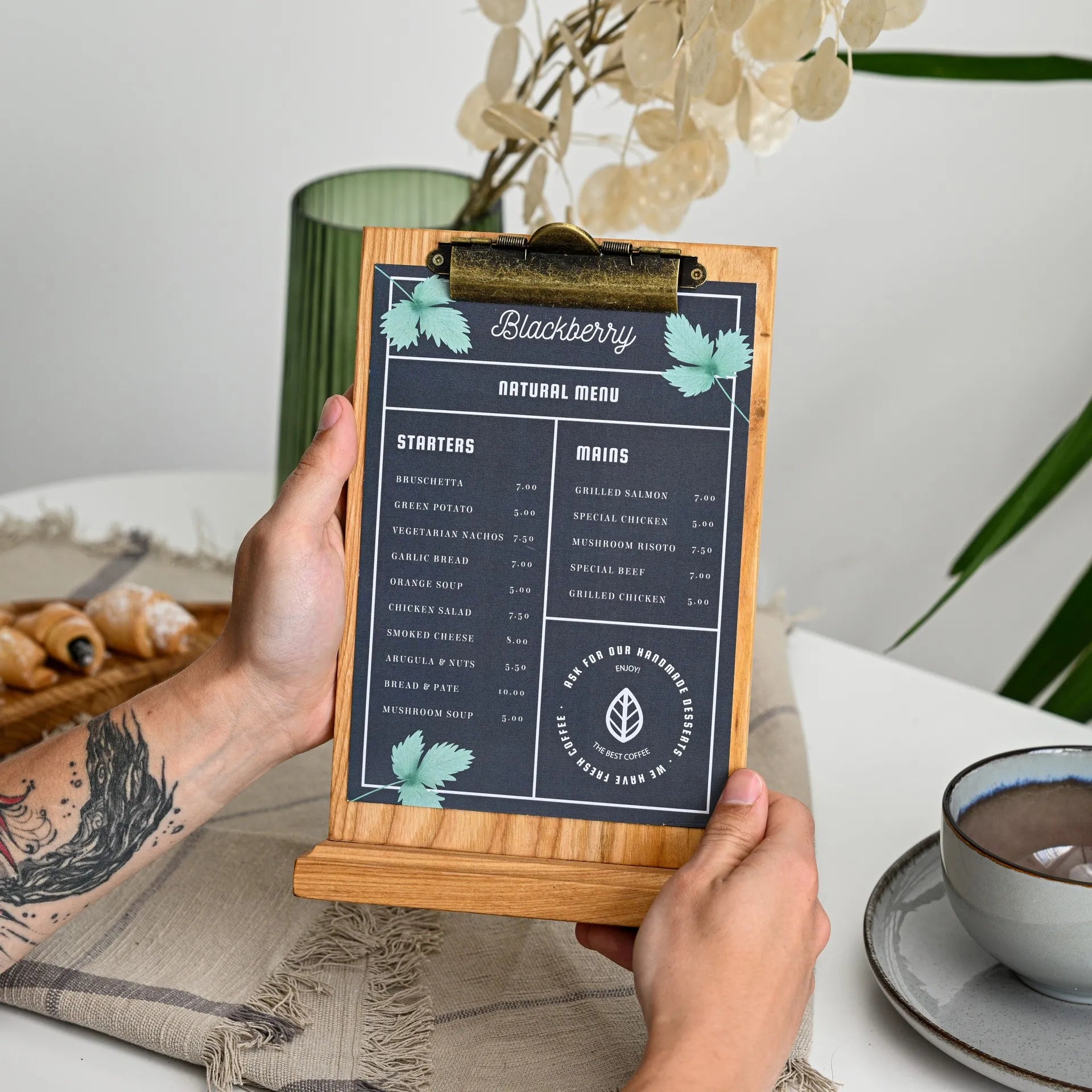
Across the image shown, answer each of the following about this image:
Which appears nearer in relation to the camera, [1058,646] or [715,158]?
[715,158]

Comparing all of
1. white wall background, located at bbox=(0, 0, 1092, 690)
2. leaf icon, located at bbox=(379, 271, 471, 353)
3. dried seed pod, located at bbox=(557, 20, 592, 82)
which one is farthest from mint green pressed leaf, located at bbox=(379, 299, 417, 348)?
white wall background, located at bbox=(0, 0, 1092, 690)

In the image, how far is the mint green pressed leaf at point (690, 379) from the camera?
741 mm

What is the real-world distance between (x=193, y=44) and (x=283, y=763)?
1.51 m

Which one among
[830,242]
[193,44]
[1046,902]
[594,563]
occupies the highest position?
[193,44]

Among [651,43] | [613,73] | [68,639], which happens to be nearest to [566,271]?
[651,43]

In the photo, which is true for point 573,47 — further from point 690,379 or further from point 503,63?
point 690,379

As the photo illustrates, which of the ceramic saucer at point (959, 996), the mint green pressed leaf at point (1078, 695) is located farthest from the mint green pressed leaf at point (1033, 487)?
the ceramic saucer at point (959, 996)

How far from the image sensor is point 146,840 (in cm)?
80

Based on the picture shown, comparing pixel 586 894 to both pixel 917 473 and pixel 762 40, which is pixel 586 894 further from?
pixel 917 473

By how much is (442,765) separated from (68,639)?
541mm


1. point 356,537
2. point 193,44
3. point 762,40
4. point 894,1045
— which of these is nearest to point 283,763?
point 356,537

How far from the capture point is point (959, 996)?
75cm

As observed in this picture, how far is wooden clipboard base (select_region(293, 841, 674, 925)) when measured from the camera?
2.40 feet

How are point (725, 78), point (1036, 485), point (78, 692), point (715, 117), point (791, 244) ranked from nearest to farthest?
1. point (725, 78)
2. point (715, 117)
3. point (78, 692)
4. point (1036, 485)
5. point (791, 244)
